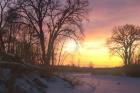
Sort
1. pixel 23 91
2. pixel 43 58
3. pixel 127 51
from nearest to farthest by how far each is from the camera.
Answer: pixel 23 91, pixel 43 58, pixel 127 51

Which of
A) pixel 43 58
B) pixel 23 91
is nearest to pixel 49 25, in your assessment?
pixel 43 58

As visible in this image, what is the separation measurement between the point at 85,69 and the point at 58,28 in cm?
2855

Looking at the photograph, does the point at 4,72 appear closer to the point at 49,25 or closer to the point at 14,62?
the point at 14,62

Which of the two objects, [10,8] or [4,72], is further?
[10,8]

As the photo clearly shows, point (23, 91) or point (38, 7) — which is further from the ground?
point (38, 7)

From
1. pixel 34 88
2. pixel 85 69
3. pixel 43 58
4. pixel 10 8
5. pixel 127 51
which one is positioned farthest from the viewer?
pixel 127 51

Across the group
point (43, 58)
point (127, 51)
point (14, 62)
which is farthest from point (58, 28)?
point (127, 51)

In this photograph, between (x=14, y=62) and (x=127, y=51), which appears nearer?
(x=14, y=62)

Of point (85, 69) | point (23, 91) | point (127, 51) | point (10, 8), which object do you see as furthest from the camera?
point (127, 51)

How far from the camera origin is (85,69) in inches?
2731

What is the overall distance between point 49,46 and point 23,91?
70.9 feet

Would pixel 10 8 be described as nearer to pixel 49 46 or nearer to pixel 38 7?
pixel 38 7

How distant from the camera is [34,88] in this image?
2039 centimetres

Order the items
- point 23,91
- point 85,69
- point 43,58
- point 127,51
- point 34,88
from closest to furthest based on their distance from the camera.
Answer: point 23,91 → point 34,88 → point 43,58 → point 85,69 → point 127,51
